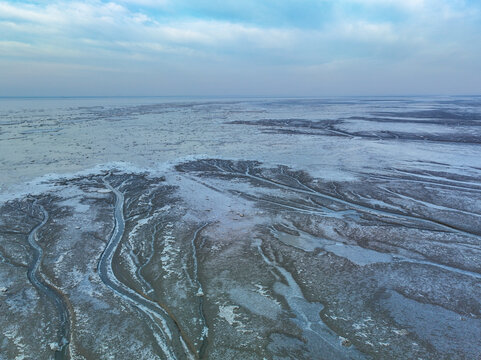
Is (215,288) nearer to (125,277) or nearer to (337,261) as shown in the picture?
(125,277)

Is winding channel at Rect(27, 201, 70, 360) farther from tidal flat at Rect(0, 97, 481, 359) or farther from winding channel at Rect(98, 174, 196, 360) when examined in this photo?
winding channel at Rect(98, 174, 196, 360)

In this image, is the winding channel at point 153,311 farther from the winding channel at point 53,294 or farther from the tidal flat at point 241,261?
the winding channel at point 53,294

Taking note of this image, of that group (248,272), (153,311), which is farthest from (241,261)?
(153,311)

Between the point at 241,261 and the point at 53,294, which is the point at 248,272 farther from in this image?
the point at 53,294

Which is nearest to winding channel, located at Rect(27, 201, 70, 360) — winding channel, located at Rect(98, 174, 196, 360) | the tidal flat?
the tidal flat

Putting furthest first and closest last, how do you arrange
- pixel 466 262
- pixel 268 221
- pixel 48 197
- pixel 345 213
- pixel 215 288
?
pixel 48 197
pixel 345 213
pixel 268 221
pixel 466 262
pixel 215 288

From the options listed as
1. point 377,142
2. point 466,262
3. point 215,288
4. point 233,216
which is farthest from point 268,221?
point 377,142
